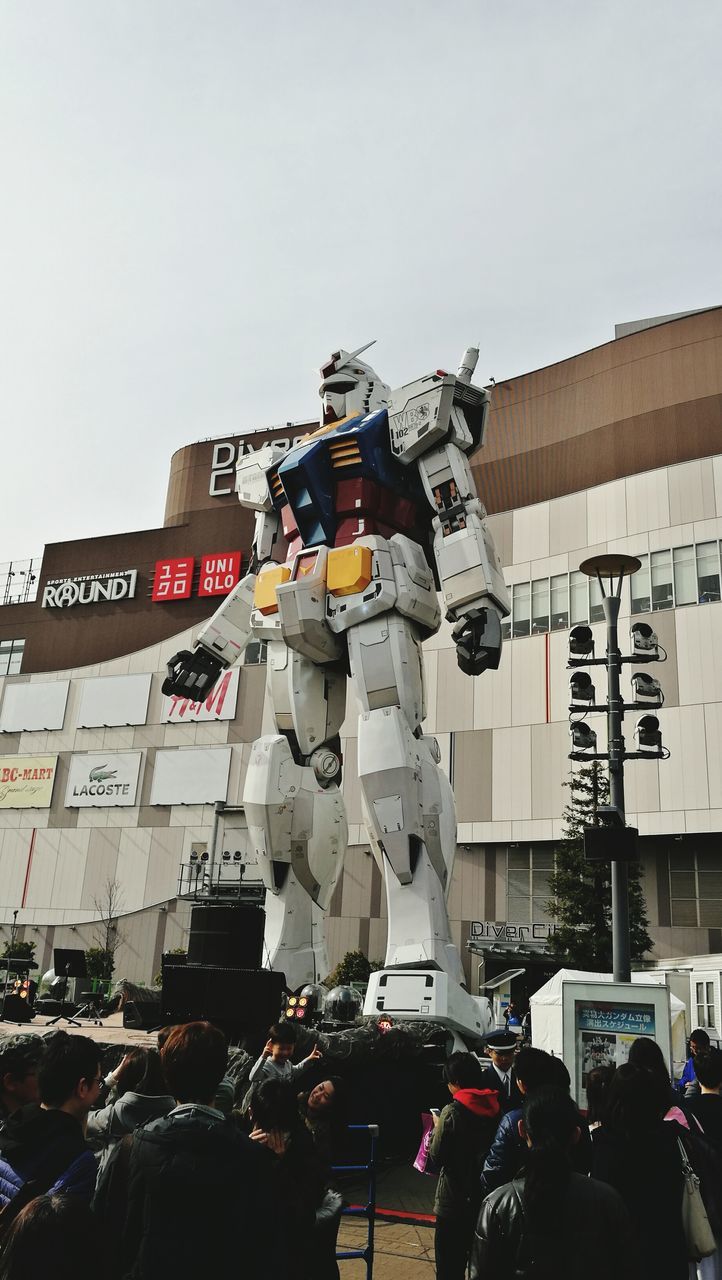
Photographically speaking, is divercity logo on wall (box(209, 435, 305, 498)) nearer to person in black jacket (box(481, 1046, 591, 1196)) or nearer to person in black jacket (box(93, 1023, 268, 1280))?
person in black jacket (box(481, 1046, 591, 1196))

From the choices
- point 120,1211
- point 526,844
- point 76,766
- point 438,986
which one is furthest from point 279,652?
point 76,766

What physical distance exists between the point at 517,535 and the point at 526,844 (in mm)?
10364

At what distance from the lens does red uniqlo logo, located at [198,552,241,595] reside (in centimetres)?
3806

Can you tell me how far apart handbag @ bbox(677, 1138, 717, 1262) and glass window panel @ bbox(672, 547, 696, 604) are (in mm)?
26798

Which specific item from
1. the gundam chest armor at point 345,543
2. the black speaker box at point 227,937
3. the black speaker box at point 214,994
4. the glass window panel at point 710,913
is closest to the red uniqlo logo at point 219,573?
the glass window panel at point 710,913

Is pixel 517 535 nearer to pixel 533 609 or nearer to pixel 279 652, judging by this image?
pixel 533 609

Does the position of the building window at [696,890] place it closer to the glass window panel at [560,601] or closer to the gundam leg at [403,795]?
the glass window panel at [560,601]

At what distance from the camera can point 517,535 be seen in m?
32.8

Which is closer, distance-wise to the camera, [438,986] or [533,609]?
[438,986]

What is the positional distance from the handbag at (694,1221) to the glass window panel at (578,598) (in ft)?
90.0

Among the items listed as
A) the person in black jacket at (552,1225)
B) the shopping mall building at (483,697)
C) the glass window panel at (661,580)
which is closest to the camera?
the person in black jacket at (552,1225)

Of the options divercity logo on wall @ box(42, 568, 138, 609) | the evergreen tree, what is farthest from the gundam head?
divercity logo on wall @ box(42, 568, 138, 609)

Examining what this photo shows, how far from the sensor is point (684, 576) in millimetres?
28750

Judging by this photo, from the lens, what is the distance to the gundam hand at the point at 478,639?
9906 mm
